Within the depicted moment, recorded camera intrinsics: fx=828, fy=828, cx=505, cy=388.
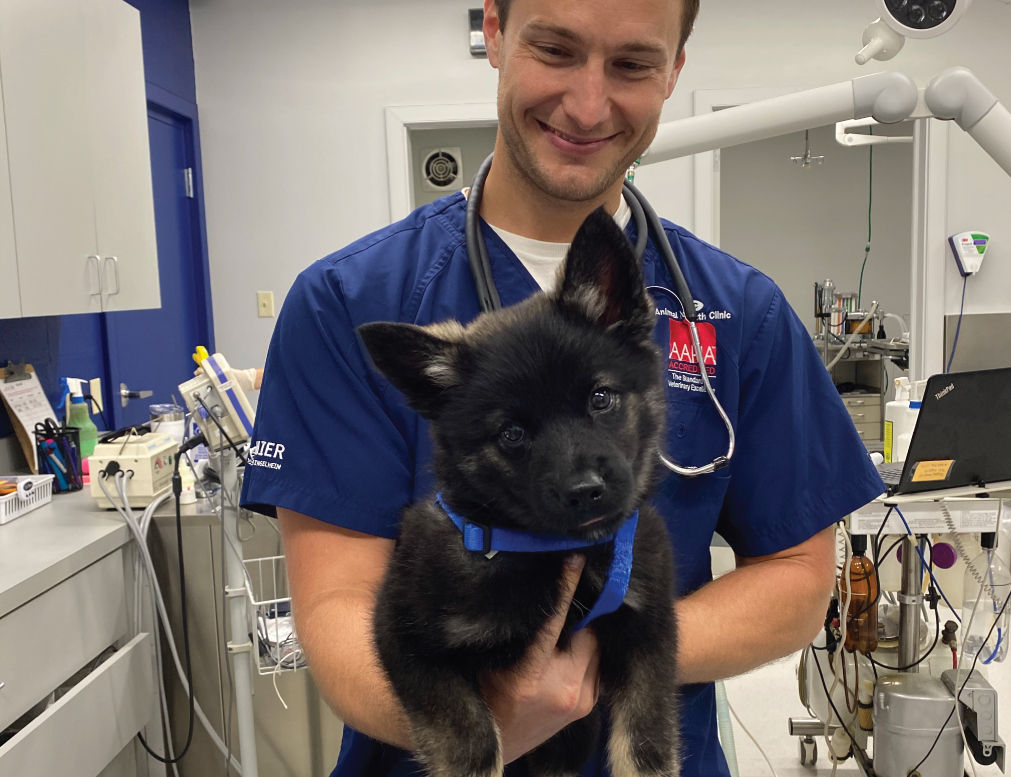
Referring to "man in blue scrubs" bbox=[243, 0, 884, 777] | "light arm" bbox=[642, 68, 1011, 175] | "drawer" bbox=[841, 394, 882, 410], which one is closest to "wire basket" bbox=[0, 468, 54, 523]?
"man in blue scrubs" bbox=[243, 0, 884, 777]

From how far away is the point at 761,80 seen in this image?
196 inches

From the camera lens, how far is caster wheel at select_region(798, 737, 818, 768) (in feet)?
10.8

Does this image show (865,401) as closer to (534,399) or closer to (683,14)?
(683,14)

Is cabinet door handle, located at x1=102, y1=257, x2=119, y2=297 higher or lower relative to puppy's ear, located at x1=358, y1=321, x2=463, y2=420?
higher

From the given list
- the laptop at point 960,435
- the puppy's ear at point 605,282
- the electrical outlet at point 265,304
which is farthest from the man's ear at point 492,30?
the electrical outlet at point 265,304

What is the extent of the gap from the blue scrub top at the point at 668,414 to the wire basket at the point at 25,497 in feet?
6.00

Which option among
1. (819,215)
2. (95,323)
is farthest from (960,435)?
(819,215)

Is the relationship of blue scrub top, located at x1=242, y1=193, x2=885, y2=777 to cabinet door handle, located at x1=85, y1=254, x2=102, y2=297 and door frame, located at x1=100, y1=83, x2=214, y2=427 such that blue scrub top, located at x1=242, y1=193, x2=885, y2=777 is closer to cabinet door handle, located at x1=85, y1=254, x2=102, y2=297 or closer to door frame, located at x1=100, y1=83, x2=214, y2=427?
cabinet door handle, located at x1=85, y1=254, x2=102, y2=297

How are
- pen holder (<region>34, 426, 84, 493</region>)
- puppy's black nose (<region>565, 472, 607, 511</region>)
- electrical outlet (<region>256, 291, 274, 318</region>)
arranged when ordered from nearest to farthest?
puppy's black nose (<region>565, 472, 607, 511</region>), pen holder (<region>34, 426, 84, 493</region>), electrical outlet (<region>256, 291, 274, 318</region>)

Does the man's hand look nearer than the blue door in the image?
Yes

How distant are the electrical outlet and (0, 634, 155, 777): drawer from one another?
9.05 feet

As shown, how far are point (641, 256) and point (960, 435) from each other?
5.93 feet

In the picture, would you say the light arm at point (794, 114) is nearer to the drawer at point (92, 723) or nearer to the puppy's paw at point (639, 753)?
the puppy's paw at point (639, 753)

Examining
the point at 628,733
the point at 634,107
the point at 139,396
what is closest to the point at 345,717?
the point at 628,733
